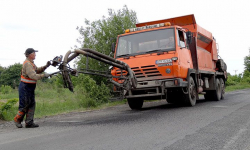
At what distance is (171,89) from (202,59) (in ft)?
9.60

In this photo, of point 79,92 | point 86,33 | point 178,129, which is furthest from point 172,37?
point 86,33

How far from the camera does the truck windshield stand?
31.5ft

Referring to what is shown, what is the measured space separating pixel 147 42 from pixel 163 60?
103 cm

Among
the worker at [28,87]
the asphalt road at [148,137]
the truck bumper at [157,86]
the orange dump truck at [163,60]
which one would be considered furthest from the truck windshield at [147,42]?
the worker at [28,87]

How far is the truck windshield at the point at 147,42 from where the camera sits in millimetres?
9602

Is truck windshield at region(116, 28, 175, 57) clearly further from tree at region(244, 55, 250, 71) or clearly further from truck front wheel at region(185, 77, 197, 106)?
tree at region(244, 55, 250, 71)

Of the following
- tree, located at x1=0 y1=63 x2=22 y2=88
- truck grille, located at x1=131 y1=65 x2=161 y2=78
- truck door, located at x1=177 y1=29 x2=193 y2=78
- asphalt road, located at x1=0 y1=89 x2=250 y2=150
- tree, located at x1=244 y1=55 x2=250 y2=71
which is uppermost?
tree, located at x1=244 y1=55 x2=250 y2=71

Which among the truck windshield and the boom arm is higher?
the truck windshield

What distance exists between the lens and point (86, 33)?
640 inches

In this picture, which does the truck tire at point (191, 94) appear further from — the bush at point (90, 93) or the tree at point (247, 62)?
the tree at point (247, 62)

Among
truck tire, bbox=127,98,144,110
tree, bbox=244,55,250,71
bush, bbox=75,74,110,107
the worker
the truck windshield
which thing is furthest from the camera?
tree, bbox=244,55,250,71

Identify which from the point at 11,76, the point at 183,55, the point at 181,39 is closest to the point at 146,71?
the point at 183,55

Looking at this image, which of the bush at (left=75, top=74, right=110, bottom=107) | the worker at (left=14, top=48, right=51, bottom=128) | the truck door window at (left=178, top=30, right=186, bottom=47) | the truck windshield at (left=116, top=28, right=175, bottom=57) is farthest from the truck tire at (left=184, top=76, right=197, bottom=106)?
the worker at (left=14, top=48, right=51, bottom=128)

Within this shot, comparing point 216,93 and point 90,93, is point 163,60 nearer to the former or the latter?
point 90,93
